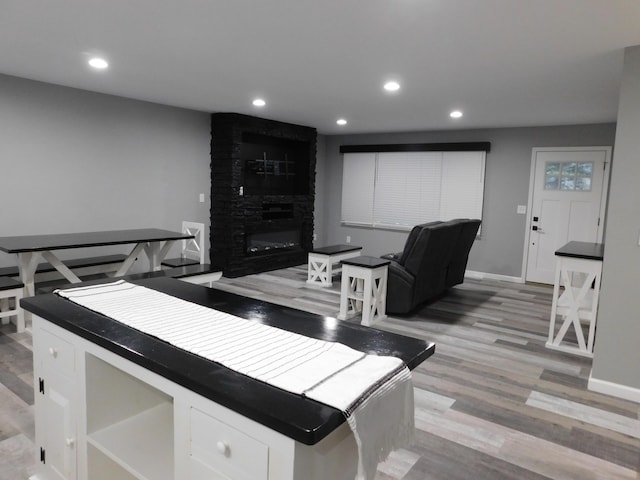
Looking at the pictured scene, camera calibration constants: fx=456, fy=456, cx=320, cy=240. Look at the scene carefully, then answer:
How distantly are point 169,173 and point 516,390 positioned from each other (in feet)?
15.4

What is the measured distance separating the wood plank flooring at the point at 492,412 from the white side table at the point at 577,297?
0.48ft

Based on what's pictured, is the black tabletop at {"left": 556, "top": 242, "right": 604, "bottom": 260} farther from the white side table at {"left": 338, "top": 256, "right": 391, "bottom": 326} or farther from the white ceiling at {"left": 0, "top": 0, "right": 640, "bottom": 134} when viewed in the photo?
the white side table at {"left": 338, "top": 256, "right": 391, "bottom": 326}

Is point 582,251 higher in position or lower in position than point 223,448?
higher

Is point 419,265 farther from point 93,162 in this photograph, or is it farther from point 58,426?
point 93,162

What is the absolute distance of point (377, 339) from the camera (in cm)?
157

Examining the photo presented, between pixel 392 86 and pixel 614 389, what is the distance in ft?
9.79

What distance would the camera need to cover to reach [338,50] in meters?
3.17

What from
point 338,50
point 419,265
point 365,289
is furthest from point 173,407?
point 419,265

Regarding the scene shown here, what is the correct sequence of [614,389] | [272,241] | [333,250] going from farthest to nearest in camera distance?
[272,241] < [333,250] < [614,389]

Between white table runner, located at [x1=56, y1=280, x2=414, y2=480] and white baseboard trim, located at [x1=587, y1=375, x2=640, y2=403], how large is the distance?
8.06 feet

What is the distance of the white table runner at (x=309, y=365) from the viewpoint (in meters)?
1.12

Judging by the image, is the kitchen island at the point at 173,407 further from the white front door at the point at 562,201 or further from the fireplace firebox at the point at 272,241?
the white front door at the point at 562,201

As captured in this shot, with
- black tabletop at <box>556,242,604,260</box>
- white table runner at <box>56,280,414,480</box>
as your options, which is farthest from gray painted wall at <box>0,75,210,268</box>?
black tabletop at <box>556,242,604,260</box>

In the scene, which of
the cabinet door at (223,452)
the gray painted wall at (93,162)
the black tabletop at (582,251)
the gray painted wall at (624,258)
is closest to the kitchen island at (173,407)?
the cabinet door at (223,452)
